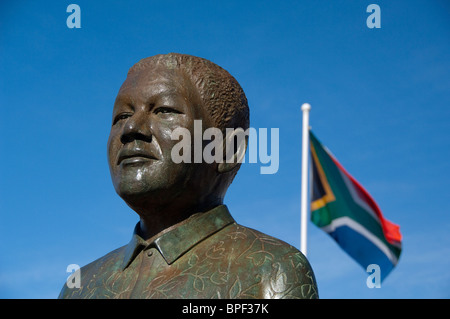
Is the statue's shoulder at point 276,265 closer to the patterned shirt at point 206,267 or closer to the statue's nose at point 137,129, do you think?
the patterned shirt at point 206,267

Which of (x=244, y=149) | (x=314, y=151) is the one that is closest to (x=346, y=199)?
(x=314, y=151)

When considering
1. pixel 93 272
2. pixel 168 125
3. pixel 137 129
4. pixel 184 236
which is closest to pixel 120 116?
pixel 137 129

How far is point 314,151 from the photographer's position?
13289 millimetres

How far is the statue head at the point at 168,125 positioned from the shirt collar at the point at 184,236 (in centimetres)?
11

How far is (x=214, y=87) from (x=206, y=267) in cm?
138

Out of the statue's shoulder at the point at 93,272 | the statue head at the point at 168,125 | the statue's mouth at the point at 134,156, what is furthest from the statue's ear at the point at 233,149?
the statue's shoulder at the point at 93,272

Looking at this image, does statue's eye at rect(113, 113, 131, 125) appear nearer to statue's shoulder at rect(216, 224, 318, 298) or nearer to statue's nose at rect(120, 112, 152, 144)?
statue's nose at rect(120, 112, 152, 144)

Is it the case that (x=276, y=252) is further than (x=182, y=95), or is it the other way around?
(x=182, y=95)

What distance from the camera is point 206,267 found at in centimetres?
519

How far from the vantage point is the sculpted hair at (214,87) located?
18.7 ft

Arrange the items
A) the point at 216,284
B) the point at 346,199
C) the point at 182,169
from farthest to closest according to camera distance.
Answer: the point at 346,199 < the point at 182,169 < the point at 216,284

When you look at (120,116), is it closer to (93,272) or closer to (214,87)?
(214,87)

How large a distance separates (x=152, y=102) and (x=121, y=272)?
1.25 m

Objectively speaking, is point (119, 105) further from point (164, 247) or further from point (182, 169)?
point (164, 247)
